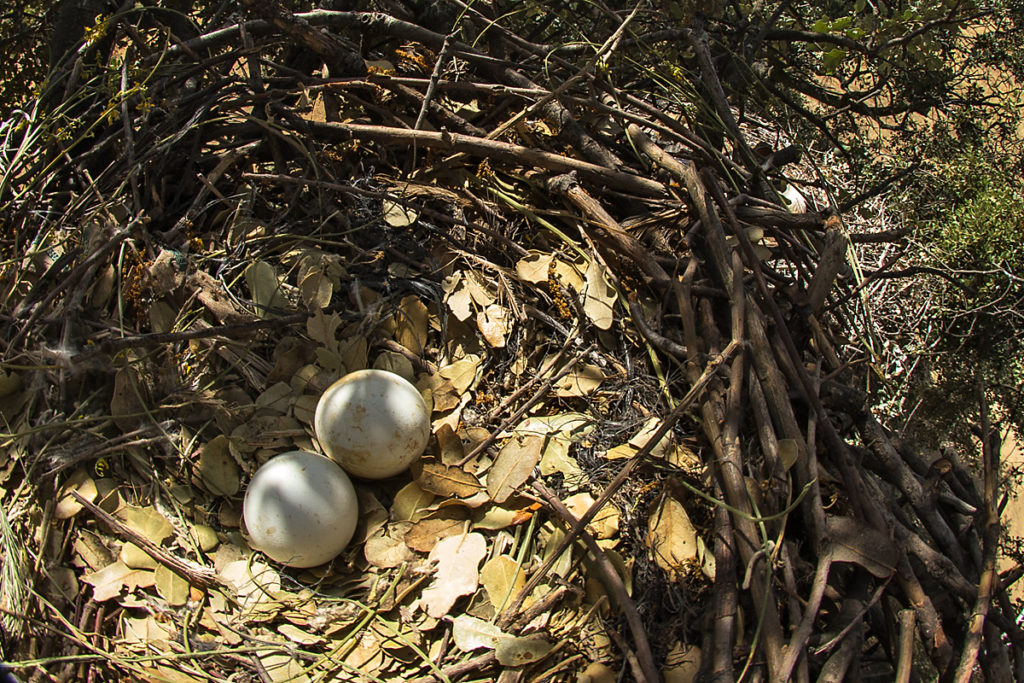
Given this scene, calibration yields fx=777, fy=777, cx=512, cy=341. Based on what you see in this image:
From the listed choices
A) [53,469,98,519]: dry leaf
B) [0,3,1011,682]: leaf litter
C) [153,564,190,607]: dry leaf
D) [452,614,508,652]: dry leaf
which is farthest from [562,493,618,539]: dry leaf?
[53,469,98,519]: dry leaf

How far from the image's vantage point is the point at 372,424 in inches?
62.6

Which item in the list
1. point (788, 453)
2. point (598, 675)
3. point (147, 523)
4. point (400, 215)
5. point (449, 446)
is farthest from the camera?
point (400, 215)

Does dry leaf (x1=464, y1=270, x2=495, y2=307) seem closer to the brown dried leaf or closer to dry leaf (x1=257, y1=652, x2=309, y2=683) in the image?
the brown dried leaf

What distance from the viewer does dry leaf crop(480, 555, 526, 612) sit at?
1479mm

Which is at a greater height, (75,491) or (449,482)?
(449,482)

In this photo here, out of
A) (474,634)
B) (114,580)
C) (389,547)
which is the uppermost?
(474,634)

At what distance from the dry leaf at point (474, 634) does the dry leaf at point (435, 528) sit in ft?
0.60

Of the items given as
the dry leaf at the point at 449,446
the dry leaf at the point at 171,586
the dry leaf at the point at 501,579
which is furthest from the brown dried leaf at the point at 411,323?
the dry leaf at the point at 171,586

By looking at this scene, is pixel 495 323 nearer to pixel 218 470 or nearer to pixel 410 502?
pixel 410 502

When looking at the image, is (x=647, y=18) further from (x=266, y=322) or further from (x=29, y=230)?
(x=29, y=230)

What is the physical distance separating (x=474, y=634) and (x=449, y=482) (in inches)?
12.7

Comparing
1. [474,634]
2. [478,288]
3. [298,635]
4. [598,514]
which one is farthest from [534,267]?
[298,635]

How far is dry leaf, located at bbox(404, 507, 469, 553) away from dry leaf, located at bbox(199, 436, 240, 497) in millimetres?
401

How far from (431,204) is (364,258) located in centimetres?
23
